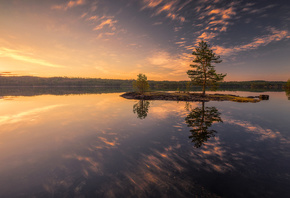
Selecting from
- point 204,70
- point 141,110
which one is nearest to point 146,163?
point 141,110

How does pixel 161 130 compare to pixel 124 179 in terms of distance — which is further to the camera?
pixel 161 130

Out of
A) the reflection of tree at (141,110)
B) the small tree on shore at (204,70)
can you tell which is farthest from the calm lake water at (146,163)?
the small tree on shore at (204,70)

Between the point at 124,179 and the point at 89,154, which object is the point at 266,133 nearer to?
the point at 124,179

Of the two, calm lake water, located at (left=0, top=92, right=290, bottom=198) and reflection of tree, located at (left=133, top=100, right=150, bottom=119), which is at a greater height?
reflection of tree, located at (left=133, top=100, right=150, bottom=119)

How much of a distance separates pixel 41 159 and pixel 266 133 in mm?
20053

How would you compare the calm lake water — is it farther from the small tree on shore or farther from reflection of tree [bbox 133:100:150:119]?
the small tree on shore

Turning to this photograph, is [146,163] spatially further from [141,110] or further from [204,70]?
[204,70]

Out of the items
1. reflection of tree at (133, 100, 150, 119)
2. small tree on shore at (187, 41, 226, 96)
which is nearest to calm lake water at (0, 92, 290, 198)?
reflection of tree at (133, 100, 150, 119)

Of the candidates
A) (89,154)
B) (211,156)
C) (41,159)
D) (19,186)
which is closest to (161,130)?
(211,156)

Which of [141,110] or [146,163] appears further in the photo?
[141,110]

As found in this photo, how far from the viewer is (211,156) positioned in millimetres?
8922

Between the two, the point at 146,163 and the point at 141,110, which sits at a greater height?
the point at 141,110

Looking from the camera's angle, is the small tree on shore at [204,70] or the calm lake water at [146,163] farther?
the small tree on shore at [204,70]

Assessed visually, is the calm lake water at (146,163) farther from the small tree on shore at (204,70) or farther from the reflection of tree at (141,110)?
the small tree on shore at (204,70)
